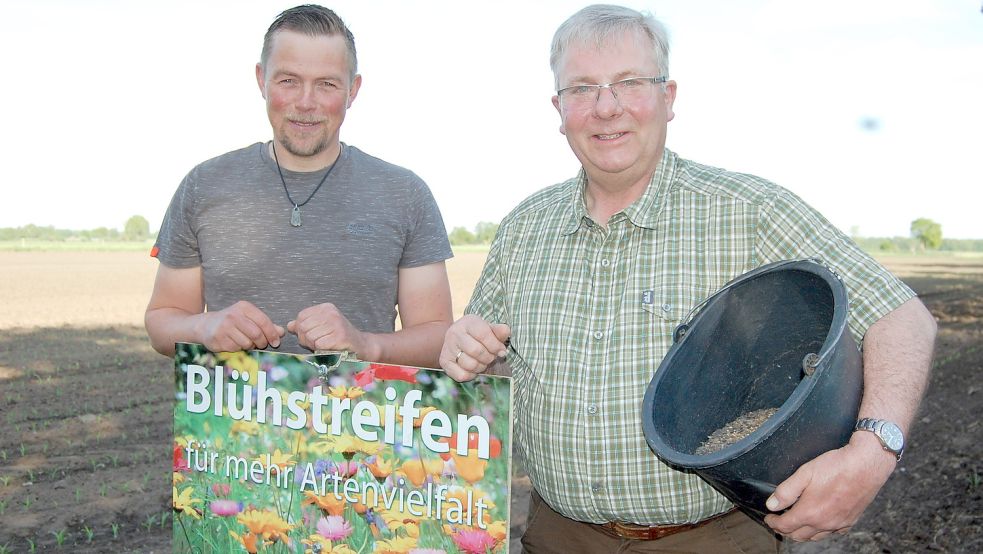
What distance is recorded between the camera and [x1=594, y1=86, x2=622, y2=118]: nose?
2207mm

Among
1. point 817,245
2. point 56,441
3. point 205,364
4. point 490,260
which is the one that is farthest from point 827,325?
point 56,441

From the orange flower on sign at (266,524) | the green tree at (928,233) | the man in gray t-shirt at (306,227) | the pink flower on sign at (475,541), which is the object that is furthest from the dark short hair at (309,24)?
the green tree at (928,233)

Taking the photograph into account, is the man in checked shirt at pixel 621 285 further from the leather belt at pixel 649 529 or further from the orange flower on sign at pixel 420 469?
the orange flower on sign at pixel 420 469

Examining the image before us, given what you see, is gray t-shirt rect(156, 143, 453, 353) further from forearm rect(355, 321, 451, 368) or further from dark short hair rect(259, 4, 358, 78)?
dark short hair rect(259, 4, 358, 78)

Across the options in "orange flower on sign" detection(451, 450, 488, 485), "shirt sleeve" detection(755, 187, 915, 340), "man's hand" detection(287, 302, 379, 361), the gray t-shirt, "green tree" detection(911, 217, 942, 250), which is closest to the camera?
"shirt sleeve" detection(755, 187, 915, 340)

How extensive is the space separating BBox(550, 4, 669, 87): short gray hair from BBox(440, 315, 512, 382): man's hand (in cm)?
75

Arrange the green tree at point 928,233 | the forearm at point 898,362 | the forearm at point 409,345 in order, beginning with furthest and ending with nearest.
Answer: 1. the green tree at point 928,233
2. the forearm at point 409,345
3. the forearm at point 898,362

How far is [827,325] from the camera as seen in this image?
1.96 meters

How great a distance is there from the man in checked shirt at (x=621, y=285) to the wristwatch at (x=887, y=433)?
0.29m

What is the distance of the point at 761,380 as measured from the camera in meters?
2.15

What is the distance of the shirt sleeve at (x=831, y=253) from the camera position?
194cm

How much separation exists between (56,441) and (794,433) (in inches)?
298

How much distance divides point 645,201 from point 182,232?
5.21ft

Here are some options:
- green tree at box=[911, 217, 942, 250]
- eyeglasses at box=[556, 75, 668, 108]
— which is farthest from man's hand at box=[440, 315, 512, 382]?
green tree at box=[911, 217, 942, 250]
